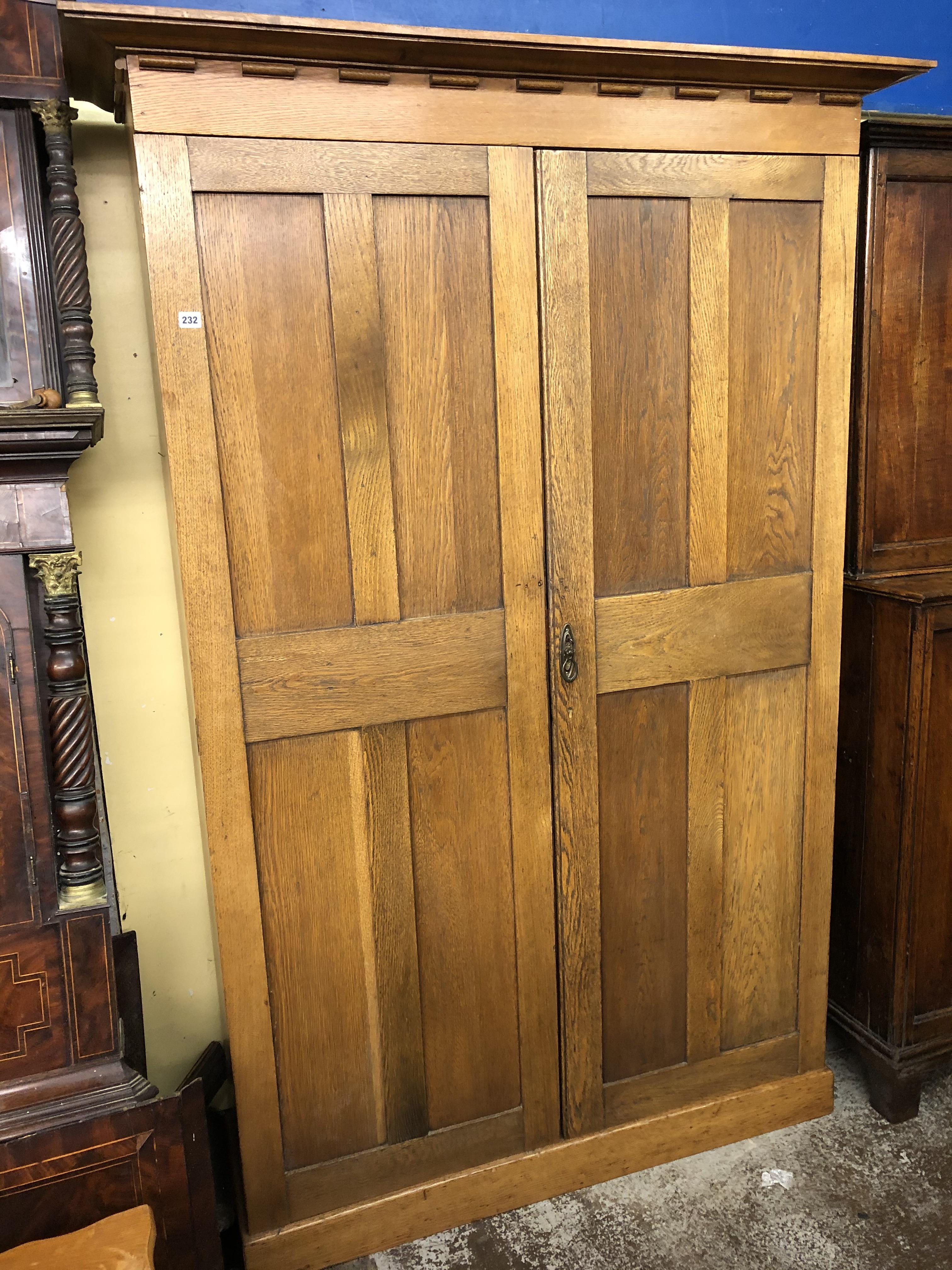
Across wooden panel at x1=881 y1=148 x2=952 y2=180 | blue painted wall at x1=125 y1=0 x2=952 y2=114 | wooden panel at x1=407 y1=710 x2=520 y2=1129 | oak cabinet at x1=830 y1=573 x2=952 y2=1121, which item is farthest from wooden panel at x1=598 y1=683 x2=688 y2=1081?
blue painted wall at x1=125 y1=0 x2=952 y2=114

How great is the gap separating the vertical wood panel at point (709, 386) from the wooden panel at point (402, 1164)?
121 cm

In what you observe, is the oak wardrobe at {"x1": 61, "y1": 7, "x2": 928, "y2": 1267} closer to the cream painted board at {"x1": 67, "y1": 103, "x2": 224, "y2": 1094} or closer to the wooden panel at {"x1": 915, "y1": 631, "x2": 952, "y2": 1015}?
the wooden panel at {"x1": 915, "y1": 631, "x2": 952, "y2": 1015}

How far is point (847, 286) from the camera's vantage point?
1925 millimetres

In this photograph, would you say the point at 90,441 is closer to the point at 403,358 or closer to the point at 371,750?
the point at 403,358

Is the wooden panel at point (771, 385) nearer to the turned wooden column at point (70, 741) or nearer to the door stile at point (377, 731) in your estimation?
the door stile at point (377, 731)

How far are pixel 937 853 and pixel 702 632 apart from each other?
80 cm

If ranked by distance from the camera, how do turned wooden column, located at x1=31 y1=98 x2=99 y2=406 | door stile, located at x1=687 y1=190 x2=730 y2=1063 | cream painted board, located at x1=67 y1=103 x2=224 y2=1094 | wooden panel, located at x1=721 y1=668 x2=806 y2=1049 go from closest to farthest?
turned wooden column, located at x1=31 y1=98 x2=99 y2=406 → door stile, located at x1=687 y1=190 x2=730 y2=1063 → cream painted board, located at x1=67 y1=103 x2=224 y2=1094 → wooden panel, located at x1=721 y1=668 x2=806 y2=1049

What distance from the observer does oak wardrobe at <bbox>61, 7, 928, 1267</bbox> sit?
5.22 ft

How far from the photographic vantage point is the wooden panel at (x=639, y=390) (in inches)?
69.9

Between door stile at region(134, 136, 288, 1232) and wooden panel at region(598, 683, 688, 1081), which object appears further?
wooden panel at region(598, 683, 688, 1081)

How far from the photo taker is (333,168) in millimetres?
1581

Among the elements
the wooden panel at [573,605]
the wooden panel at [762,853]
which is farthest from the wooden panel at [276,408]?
the wooden panel at [762,853]

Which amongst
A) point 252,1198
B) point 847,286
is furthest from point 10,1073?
point 847,286

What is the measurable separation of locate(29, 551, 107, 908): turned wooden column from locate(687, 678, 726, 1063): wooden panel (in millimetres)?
1171
